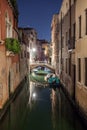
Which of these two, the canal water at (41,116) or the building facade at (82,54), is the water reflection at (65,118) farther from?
the building facade at (82,54)

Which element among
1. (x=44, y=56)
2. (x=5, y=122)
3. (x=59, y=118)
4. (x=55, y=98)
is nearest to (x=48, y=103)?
(x=55, y=98)

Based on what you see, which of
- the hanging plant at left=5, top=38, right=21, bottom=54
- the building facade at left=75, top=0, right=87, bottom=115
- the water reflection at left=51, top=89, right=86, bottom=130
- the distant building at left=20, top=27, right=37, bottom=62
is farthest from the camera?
the distant building at left=20, top=27, right=37, bottom=62

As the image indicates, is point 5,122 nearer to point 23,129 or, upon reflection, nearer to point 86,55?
point 23,129

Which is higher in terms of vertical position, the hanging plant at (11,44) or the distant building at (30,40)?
the distant building at (30,40)

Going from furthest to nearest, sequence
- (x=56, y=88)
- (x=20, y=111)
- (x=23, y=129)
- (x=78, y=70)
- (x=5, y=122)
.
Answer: (x=56, y=88)
(x=20, y=111)
(x=78, y=70)
(x=5, y=122)
(x=23, y=129)

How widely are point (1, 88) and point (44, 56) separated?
6907 cm

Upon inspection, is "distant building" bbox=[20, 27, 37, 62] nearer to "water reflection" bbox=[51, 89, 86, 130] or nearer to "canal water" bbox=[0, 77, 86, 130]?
"canal water" bbox=[0, 77, 86, 130]

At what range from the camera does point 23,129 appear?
376 inches

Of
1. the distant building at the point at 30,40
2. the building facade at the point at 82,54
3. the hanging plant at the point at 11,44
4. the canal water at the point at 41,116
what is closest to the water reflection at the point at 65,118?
the canal water at the point at 41,116

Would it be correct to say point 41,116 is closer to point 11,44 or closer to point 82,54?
point 82,54

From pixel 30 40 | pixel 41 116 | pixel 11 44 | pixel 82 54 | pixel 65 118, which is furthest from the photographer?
pixel 30 40

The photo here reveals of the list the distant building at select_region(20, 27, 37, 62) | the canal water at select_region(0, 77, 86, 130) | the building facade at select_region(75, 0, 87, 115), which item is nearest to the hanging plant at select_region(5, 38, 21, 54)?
the canal water at select_region(0, 77, 86, 130)

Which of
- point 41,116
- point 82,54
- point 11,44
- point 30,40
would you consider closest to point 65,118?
point 41,116

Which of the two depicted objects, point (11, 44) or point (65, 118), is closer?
point (65, 118)
